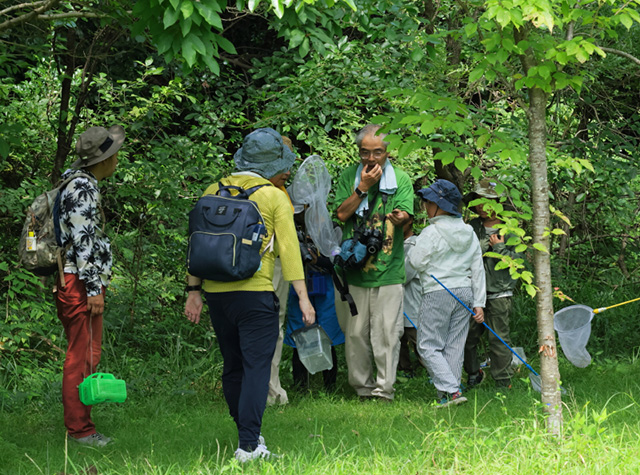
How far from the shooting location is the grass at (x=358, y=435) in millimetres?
3789

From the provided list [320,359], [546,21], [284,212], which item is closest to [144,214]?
[320,359]

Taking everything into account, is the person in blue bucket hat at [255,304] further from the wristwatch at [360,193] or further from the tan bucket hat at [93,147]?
the wristwatch at [360,193]

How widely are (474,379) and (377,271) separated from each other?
1.43 m

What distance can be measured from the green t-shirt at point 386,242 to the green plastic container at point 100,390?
2236 millimetres

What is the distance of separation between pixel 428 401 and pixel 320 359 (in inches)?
34.7

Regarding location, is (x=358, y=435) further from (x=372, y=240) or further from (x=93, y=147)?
(x=93, y=147)

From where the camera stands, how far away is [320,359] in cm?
604

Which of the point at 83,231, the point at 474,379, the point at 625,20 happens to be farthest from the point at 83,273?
the point at 474,379

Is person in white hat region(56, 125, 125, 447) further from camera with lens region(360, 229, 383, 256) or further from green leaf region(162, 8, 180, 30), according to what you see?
camera with lens region(360, 229, 383, 256)

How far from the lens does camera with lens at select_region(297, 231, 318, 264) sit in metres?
6.09

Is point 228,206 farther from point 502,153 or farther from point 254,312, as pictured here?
point 502,153

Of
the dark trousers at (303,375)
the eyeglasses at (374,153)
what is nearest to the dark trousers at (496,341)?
the dark trousers at (303,375)

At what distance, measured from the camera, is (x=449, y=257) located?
6035 mm

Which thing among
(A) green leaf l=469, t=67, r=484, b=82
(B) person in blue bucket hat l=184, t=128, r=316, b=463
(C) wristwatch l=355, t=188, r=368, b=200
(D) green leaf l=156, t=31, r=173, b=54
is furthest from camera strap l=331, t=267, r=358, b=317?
(D) green leaf l=156, t=31, r=173, b=54
